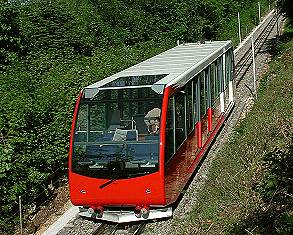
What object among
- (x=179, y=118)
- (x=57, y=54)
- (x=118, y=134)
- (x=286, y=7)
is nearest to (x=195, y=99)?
(x=179, y=118)

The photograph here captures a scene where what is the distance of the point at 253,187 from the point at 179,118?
240cm

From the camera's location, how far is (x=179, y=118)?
37.7ft

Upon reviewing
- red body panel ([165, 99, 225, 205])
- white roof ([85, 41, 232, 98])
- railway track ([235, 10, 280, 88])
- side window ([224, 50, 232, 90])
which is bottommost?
railway track ([235, 10, 280, 88])

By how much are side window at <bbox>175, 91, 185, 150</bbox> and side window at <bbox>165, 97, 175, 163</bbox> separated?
0.33 meters

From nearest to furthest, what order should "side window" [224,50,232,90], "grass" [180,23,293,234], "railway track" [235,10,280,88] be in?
"grass" [180,23,293,234] → "side window" [224,50,232,90] → "railway track" [235,10,280,88]

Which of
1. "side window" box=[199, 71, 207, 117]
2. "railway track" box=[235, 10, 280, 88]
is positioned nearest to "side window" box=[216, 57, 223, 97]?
"side window" box=[199, 71, 207, 117]

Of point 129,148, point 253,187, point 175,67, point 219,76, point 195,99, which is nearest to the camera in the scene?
point 253,187

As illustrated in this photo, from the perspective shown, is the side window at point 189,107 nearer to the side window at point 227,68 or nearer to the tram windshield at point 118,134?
the tram windshield at point 118,134

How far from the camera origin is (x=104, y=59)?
20.1 m

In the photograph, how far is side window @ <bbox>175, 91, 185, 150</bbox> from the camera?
11242mm

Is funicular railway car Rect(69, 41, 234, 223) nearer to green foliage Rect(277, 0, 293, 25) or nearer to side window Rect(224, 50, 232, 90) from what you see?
side window Rect(224, 50, 232, 90)

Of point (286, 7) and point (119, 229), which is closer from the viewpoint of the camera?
point (119, 229)

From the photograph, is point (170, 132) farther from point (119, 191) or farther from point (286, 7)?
point (286, 7)

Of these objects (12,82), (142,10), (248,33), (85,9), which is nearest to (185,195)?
(12,82)
